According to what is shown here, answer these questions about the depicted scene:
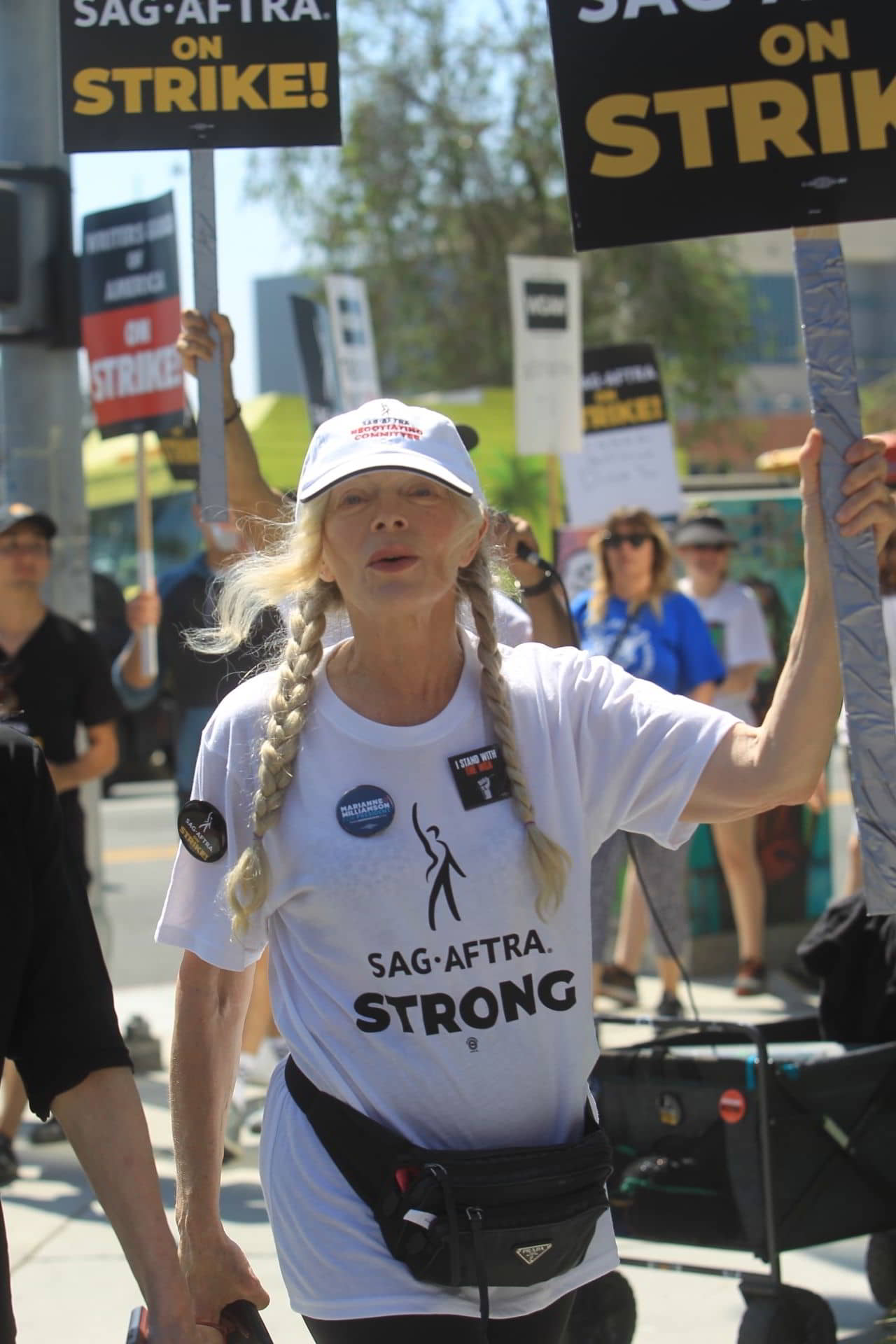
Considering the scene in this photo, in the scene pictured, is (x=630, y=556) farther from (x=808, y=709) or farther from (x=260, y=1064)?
(x=808, y=709)

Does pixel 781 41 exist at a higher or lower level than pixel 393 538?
higher

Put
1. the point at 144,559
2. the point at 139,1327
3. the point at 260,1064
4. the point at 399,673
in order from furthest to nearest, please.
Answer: the point at 144,559, the point at 260,1064, the point at 399,673, the point at 139,1327

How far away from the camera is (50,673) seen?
581 centimetres

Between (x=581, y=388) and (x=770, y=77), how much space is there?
6.66 metres

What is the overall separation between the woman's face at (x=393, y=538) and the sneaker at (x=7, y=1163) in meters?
3.59

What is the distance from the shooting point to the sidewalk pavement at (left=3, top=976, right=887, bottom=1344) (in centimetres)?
441

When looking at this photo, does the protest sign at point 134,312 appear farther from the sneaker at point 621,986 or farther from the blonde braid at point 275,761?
the blonde braid at point 275,761

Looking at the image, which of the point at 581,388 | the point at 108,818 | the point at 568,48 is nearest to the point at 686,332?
the point at 108,818

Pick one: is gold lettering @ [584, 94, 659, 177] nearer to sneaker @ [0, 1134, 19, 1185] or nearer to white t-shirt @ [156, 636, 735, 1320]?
white t-shirt @ [156, 636, 735, 1320]

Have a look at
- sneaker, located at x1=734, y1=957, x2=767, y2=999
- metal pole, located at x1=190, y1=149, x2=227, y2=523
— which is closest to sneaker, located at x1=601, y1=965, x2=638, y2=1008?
sneaker, located at x1=734, y1=957, x2=767, y2=999

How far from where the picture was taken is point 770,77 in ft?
8.87

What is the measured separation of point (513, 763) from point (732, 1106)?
1.63 m

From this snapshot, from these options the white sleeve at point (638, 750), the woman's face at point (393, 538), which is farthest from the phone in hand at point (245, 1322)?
the woman's face at point (393, 538)

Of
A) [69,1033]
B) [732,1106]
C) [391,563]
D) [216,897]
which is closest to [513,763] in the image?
[391,563]
